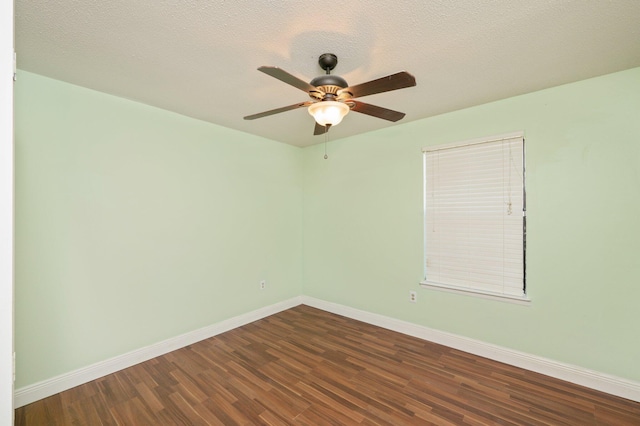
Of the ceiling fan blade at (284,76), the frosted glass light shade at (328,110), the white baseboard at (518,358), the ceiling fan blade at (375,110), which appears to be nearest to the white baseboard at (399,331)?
the white baseboard at (518,358)

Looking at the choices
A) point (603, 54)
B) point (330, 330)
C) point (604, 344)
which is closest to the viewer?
point (603, 54)

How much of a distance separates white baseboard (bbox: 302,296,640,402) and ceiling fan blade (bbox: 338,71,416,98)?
2.62m

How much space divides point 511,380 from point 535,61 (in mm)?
2544

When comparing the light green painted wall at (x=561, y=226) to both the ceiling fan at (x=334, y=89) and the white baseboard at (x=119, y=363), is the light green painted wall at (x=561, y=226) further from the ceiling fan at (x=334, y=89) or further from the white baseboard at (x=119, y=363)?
the white baseboard at (x=119, y=363)

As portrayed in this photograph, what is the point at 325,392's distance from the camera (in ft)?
7.21

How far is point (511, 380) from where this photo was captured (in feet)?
7.70

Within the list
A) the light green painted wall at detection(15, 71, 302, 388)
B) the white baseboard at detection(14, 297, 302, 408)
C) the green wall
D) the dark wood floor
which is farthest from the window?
the white baseboard at detection(14, 297, 302, 408)

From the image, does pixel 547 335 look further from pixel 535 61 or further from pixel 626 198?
pixel 535 61

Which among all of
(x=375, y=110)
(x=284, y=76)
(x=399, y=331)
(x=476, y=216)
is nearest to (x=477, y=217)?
(x=476, y=216)

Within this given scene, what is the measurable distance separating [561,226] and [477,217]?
654 millimetres

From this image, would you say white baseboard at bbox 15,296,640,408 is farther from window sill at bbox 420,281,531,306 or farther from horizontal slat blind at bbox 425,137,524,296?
horizontal slat blind at bbox 425,137,524,296

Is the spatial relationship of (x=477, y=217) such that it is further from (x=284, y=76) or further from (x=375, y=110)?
(x=284, y=76)

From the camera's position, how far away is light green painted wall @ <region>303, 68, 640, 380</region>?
2.13 metres

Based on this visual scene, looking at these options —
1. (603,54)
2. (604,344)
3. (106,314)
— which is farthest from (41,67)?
(604,344)
